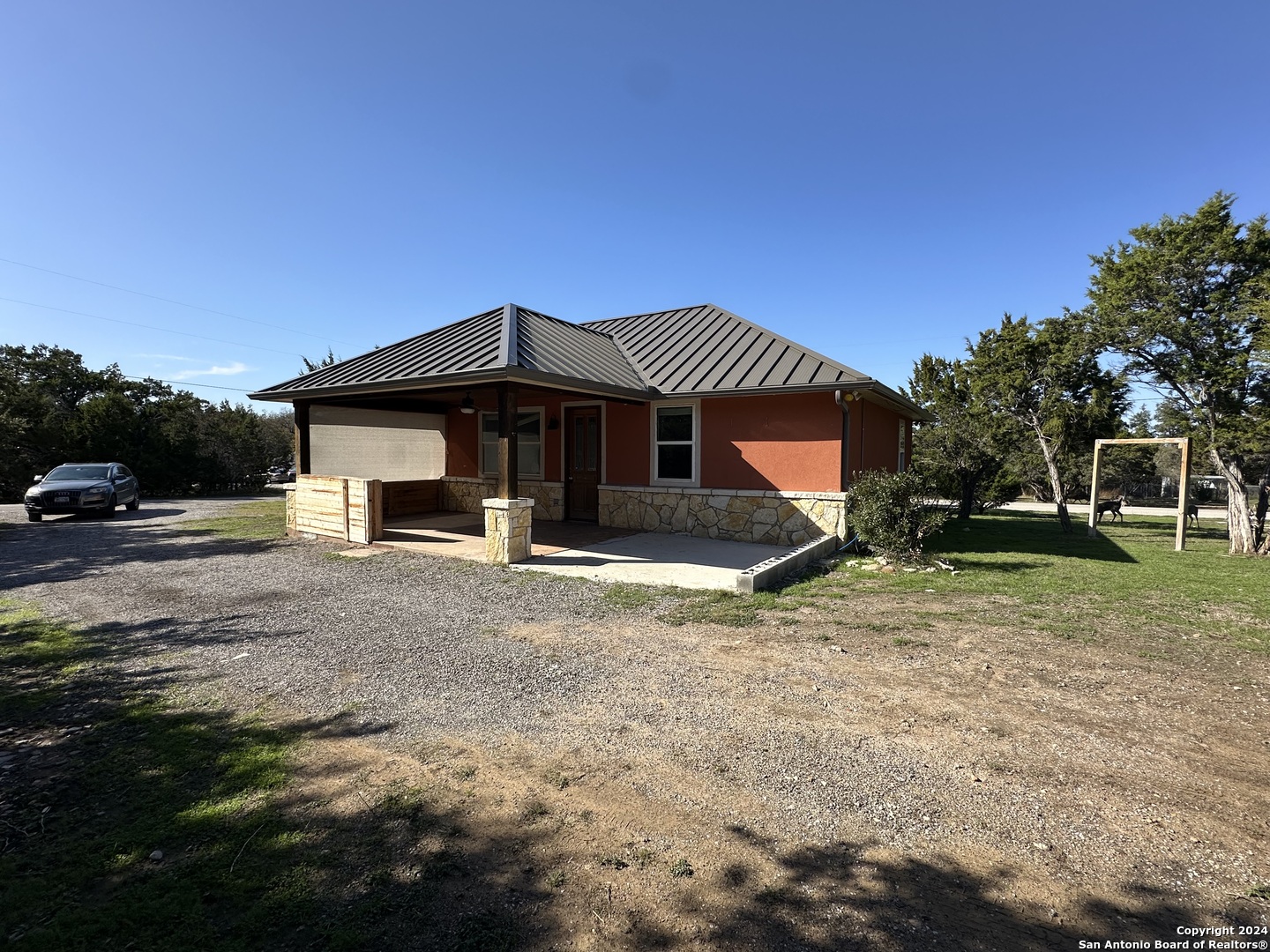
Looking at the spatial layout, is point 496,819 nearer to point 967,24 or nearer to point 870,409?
point 870,409

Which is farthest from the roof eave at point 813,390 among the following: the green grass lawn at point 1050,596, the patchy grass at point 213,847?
the patchy grass at point 213,847

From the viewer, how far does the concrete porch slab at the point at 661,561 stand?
8.02 m

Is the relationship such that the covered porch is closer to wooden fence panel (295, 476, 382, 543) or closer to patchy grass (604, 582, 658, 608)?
patchy grass (604, 582, 658, 608)

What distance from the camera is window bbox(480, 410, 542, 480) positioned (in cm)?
1365

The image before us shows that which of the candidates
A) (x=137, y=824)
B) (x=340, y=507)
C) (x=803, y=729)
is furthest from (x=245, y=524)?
(x=803, y=729)

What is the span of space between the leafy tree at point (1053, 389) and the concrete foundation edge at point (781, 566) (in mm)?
9129

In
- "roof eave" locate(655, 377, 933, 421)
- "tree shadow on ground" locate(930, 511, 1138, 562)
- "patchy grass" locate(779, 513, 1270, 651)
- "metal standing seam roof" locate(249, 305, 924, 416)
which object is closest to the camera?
"patchy grass" locate(779, 513, 1270, 651)

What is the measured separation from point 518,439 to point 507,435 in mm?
4750

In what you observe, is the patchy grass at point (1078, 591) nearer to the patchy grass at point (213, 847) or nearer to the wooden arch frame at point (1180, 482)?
the wooden arch frame at point (1180, 482)

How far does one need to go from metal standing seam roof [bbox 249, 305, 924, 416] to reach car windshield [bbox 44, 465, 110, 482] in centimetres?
822

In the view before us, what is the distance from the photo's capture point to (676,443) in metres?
11.9

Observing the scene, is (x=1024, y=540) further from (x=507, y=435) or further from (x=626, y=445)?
(x=507, y=435)

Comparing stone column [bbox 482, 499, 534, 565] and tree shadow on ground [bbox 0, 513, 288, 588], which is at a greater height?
stone column [bbox 482, 499, 534, 565]

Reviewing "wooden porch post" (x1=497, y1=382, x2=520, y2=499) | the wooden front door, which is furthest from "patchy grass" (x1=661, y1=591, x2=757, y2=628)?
the wooden front door
